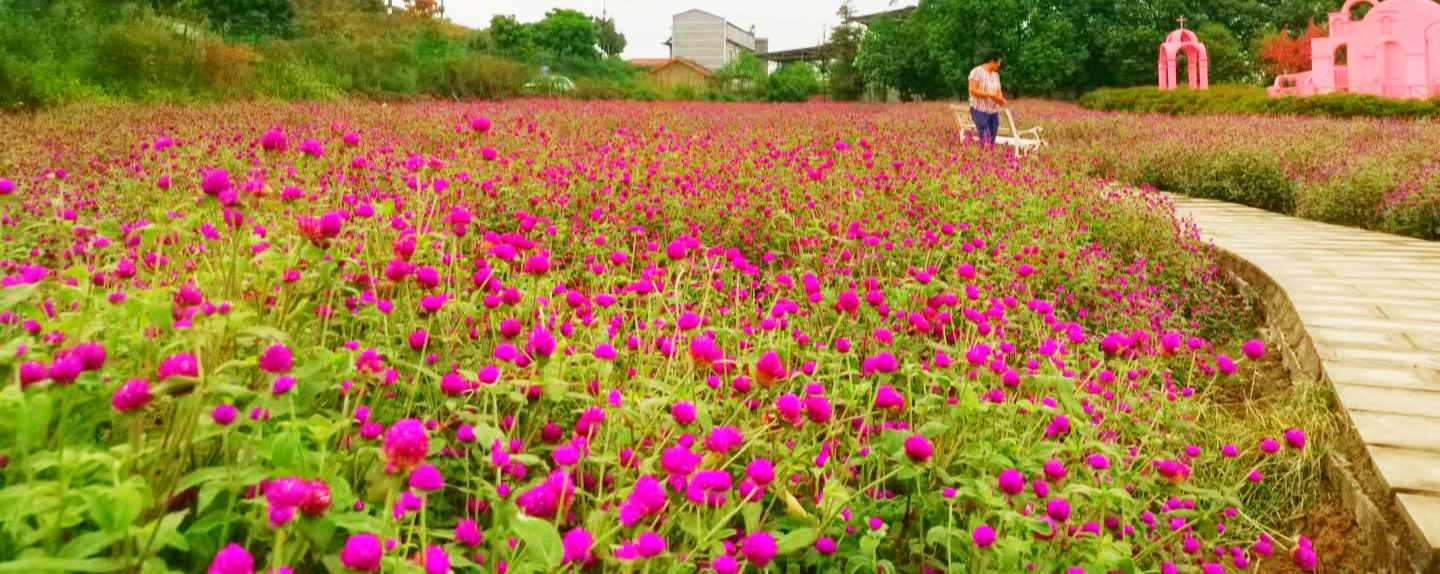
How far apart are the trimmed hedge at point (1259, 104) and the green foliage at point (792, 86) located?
14.4m

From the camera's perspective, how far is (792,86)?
3850 cm

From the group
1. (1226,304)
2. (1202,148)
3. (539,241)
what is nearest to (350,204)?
(539,241)

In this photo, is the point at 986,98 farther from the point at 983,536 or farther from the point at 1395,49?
the point at 1395,49

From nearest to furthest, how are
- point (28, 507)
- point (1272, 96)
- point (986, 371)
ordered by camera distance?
1. point (28, 507)
2. point (986, 371)
3. point (1272, 96)

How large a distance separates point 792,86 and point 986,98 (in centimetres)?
2867

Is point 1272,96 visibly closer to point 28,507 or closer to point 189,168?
point 189,168

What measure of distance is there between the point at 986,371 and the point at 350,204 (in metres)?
2.47

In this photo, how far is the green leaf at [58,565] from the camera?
1.01 metres

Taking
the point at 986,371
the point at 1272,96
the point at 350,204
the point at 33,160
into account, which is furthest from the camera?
the point at 1272,96

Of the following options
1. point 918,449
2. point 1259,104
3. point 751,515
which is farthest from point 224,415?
point 1259,104

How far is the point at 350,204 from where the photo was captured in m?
3.56

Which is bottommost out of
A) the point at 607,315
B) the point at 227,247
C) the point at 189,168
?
the point at 607,315

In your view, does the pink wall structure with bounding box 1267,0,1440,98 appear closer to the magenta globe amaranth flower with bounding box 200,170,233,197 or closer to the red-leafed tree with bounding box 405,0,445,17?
the magenta globe amaranth flower with bounding box 200,170,233,197

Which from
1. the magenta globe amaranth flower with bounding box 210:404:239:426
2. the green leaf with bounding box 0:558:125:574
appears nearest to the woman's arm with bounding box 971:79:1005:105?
the magenta globe amaranth flower with bounding box 210:404:239:426
